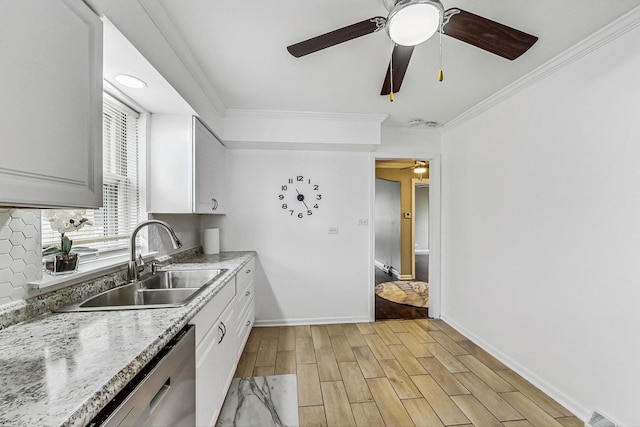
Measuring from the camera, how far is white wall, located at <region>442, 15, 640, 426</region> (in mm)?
1596

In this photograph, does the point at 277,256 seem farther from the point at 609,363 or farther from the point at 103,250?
the point at 609,363

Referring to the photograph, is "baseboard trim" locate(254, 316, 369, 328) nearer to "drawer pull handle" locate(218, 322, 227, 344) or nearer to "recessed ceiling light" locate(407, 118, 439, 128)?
"drawer pull handle" locate(218, 322, 227, 344)

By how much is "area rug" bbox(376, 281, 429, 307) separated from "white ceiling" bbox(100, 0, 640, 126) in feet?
8.75

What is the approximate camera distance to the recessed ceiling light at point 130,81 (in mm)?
1621

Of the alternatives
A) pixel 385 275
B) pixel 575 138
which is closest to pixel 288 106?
pixel 575 138

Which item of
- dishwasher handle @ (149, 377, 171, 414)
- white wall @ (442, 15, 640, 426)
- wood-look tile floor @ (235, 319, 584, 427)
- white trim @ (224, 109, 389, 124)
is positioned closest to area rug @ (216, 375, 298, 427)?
wood-look tile floor @ (235, 319, 584, 427)

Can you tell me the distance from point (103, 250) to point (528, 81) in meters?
3.27

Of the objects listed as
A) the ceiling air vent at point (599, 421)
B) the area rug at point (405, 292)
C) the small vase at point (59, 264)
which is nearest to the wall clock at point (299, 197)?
the area rug at point (405, 292)

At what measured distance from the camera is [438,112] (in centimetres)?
299

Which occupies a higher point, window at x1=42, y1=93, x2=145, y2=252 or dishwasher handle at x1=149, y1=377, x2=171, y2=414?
window at x1=42, y1=93, x2=145, y2=252

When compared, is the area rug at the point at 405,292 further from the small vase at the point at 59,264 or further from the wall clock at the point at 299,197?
the small vase at the point at 59,264

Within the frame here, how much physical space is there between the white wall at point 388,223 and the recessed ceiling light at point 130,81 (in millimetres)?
4430

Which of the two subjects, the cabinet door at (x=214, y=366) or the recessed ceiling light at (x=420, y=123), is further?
the recessed ceiling light at (x=420, y=123)

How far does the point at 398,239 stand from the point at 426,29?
4.82 metres
